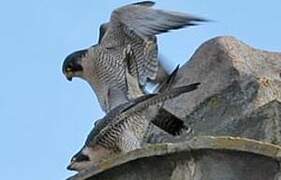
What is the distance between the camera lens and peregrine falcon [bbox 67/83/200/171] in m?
6.61

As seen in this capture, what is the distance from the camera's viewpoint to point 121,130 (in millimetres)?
6926

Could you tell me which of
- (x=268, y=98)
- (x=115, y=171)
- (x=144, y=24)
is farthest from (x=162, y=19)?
(x=115, y=171)

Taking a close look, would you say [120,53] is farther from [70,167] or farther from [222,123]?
[70,167]

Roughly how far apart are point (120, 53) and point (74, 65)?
29cm

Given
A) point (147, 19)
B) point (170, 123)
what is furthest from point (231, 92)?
point (147, 19)

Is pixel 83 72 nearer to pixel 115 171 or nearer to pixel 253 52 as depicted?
pixel 253 52

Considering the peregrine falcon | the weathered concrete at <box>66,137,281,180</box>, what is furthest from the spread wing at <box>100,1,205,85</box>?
the weathered concrete at <box>66,137,281,180</box>

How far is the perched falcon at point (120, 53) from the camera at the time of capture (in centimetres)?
753

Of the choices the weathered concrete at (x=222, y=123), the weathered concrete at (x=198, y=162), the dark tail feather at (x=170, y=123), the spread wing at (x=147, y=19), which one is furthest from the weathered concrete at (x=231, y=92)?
the weathered concrete at (x=198, y=162)

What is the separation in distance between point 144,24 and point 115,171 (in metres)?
1.74

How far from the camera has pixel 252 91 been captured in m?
6.90

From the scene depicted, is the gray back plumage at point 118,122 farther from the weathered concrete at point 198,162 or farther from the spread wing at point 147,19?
the weathered concrete at point 198,162

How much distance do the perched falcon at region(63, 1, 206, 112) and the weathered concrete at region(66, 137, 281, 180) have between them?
144cm

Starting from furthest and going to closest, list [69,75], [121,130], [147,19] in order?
[69,75], [147,19], [121,130]
